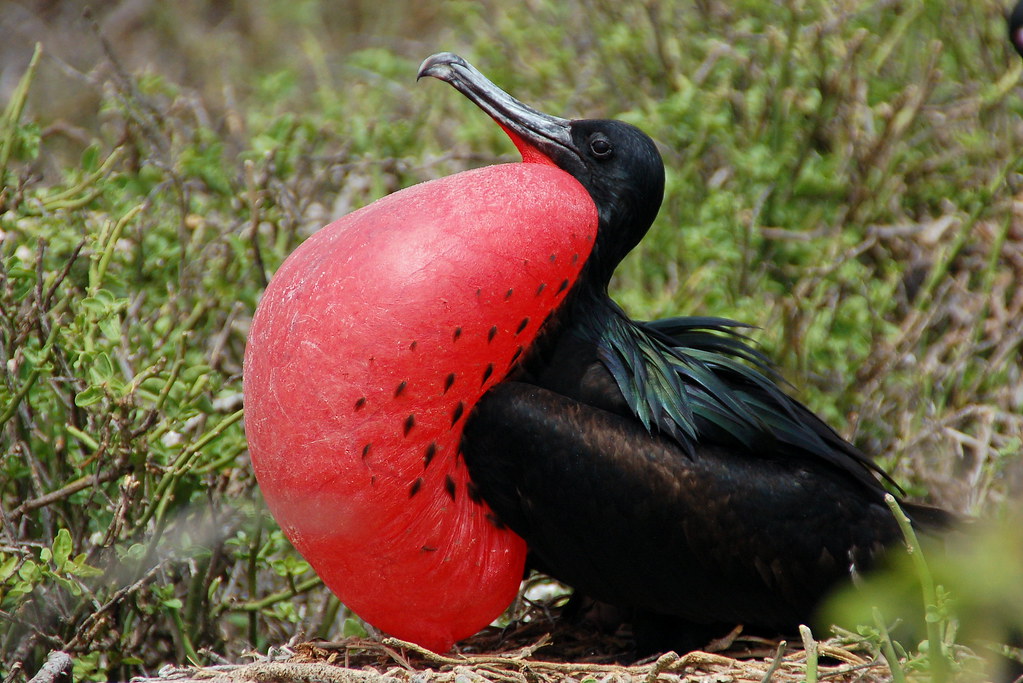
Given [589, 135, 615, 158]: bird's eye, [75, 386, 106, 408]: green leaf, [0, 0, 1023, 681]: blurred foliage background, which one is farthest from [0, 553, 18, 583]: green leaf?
[589, 135, 615, 158]: bird's eye

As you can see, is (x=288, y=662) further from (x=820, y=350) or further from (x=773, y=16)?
(x=773, y=16)

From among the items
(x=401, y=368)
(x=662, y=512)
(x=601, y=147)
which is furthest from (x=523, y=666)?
(x=601, y=147)

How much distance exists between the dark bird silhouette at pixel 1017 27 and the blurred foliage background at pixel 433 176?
281mm

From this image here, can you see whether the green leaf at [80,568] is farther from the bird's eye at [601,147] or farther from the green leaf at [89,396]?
the bird's eye at [601,147]

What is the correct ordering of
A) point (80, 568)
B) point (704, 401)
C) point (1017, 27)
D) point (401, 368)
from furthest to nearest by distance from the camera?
1. point (1017, 27)
2. point (704, 401)
3. point (80, 568)
4. point (401, 368)

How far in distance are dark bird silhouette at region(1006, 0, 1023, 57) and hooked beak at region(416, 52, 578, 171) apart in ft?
5.45

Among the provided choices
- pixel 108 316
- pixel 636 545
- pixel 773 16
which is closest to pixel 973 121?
pixel 773 16

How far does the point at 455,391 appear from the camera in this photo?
2.20m

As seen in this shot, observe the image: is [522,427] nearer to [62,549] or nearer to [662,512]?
[662,512]

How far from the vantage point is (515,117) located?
2582mm

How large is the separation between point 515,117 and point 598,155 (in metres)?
0.20

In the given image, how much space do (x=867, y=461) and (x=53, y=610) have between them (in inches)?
67.3

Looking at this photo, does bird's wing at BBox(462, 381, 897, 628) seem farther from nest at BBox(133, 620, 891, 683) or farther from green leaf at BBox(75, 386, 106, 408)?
green leaf at BBox(75, 386, 106, 408)

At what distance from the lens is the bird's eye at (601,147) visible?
99.6 inches
